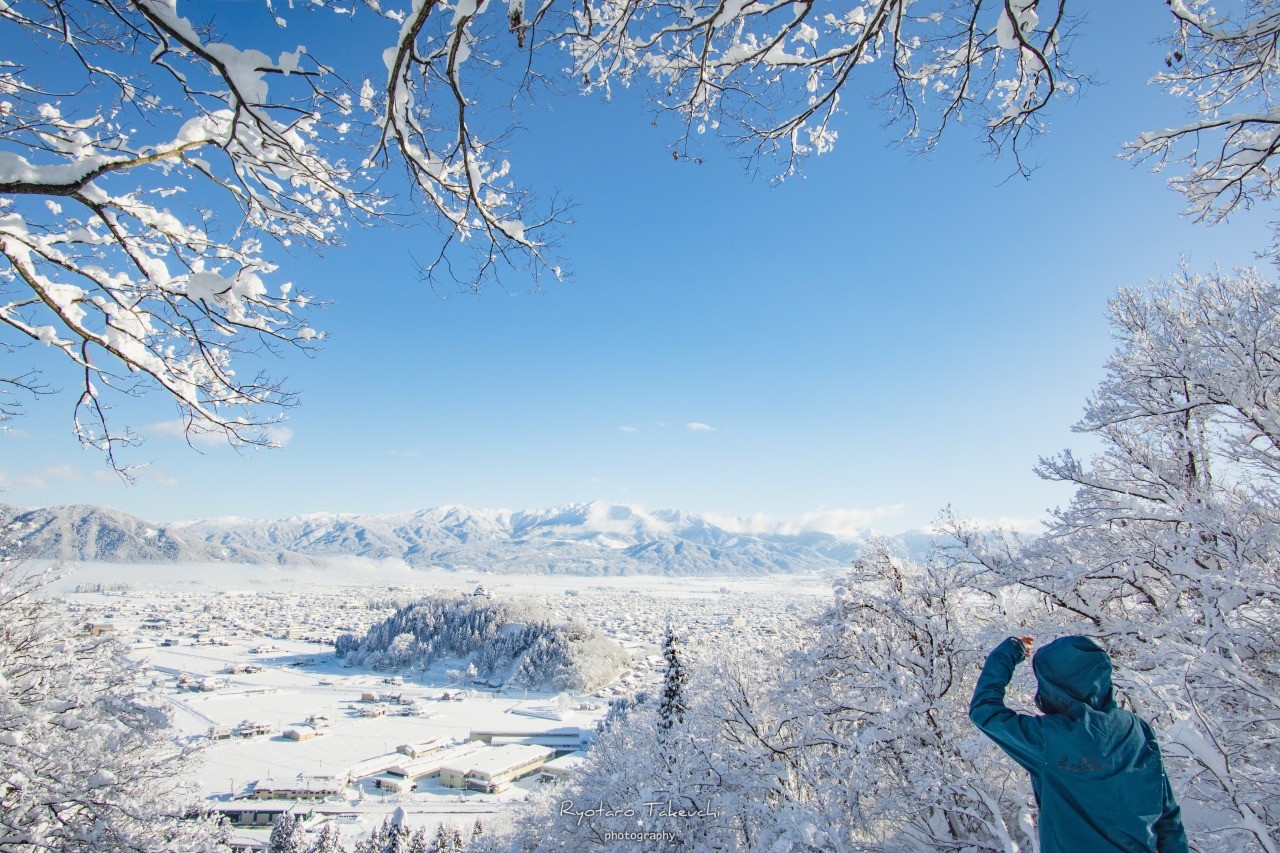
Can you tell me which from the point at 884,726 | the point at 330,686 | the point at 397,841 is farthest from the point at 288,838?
the point at 330,686

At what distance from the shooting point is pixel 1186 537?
4918 mm

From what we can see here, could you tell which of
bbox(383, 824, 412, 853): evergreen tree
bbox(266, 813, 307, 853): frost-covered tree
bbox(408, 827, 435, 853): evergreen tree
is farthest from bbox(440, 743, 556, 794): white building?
bbox(266, 813, 307, 853): frost-covered tree

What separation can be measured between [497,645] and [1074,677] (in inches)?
2657

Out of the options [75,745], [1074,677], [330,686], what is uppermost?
[1074,677]

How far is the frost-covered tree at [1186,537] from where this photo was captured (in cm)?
402

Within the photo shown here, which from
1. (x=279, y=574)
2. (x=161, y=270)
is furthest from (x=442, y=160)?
(x=279, y=574)

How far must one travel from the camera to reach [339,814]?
2328cm

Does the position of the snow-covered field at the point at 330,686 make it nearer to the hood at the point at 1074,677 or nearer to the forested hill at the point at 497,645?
the forested hill at the point at 497,645

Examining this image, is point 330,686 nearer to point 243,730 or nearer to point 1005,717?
point 243,730

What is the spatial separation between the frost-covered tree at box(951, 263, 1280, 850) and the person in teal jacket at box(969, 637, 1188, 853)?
2.40 metres

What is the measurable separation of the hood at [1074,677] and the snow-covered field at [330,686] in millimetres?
7954

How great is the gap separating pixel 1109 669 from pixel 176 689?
200 feet

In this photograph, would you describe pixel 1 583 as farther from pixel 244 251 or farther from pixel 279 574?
pixel 279 574

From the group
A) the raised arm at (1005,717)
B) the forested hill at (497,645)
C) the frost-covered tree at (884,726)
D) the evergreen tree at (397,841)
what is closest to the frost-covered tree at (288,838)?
the evergreen tree at (397,841)
